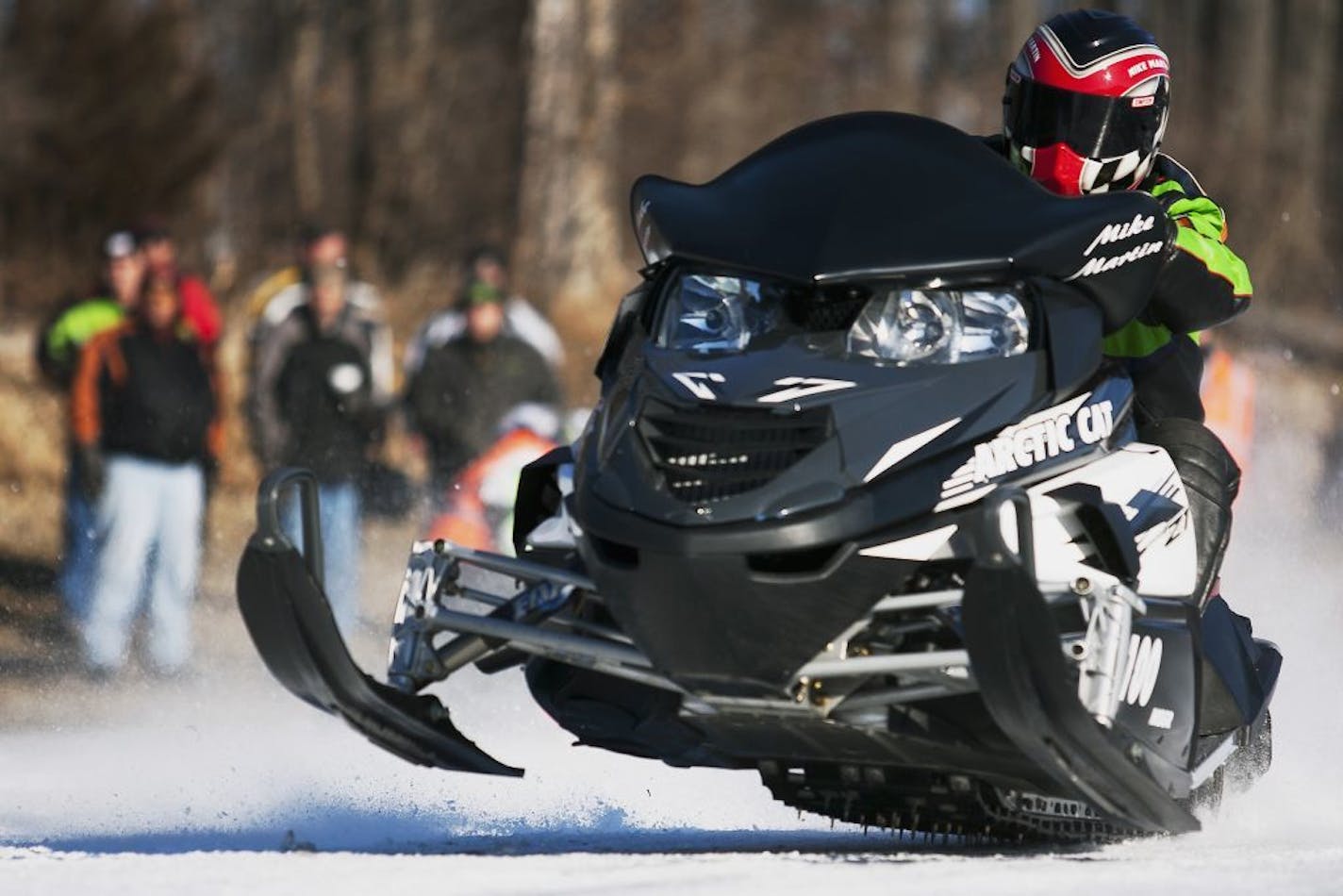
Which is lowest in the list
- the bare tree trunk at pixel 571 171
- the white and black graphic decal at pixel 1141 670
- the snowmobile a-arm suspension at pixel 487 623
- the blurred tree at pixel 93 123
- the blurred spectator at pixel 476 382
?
the white and black graphic decal at pixel 1141 670

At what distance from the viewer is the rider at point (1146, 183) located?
570 centimetres

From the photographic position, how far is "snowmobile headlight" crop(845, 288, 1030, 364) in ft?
16.7

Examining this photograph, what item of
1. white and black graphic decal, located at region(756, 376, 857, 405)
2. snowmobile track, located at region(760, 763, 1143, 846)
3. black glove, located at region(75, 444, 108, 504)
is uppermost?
black glove, located at region(75, 444, 108, 504)

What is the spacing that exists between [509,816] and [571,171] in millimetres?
13727

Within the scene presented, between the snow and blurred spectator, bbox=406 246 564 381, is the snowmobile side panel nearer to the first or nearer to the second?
the snow

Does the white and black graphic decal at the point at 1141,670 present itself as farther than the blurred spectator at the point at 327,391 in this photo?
No

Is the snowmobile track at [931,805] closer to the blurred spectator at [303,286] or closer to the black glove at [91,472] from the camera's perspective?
the black glove at [91,472]

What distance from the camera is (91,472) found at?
444 inches

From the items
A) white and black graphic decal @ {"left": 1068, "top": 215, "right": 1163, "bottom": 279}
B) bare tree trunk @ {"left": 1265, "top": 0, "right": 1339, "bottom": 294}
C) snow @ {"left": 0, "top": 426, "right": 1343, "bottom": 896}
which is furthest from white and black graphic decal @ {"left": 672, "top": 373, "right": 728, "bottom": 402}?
bare tree trunk @ {"left": 1265, "top": 0, "right": 1339, "bottom": 294}

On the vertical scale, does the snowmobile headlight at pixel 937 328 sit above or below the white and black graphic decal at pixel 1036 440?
above

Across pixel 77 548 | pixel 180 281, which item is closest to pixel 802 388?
pixel 180 281

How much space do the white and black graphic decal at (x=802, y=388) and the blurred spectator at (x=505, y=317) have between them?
25.6 feet

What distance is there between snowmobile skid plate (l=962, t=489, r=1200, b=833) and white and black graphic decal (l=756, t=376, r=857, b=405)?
1.31 feet

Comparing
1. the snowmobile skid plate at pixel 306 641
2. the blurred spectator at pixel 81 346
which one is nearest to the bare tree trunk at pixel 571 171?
the blurred spectator at pixel 81 346
